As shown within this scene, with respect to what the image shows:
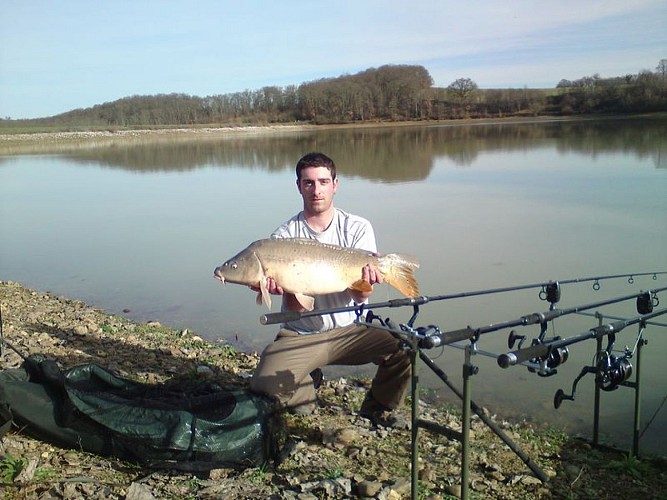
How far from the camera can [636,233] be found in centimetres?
936

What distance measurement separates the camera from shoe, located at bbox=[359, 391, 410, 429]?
12.3ft

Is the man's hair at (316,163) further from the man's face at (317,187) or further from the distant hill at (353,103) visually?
the distant hill at (353,103)

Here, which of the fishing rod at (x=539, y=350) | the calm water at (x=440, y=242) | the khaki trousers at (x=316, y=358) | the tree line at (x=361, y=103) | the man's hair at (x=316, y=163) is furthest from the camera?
the tree line at (x=361, y=103)

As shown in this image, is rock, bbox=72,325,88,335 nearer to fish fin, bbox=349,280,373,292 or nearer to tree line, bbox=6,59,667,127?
fish fin, bbox=349,280,373,292

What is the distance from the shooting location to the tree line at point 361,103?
76.2 meters

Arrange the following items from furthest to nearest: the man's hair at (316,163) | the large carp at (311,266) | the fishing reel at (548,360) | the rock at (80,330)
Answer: the rock at (80,330) → the man's hair at (316,163) → the large carp at (311,266) → the fishing reel at (548,360)

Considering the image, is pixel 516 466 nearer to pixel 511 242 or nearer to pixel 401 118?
pixel 511 242

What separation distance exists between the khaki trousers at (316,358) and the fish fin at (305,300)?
10.9 inches

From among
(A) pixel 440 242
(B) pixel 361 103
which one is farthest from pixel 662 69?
(A) pixel 440 242

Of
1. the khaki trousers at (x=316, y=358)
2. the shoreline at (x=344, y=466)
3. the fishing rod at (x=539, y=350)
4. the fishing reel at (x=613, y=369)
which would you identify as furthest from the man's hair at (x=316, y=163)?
the fishing reel at (x=613, y=369)

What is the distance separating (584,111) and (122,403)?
69.5 m

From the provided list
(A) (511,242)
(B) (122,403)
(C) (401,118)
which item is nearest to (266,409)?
(B) (122,403)

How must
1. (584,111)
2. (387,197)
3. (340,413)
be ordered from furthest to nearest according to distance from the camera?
(584,111)
(387,197)
(340,413)

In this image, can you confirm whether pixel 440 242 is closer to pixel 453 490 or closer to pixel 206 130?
pixel 453 490
